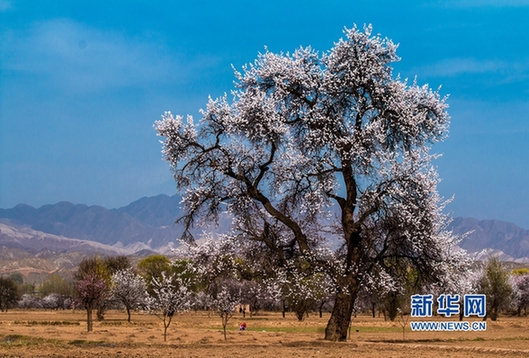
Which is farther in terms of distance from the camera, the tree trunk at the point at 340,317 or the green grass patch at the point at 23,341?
the green grass patch at the point at 23,341

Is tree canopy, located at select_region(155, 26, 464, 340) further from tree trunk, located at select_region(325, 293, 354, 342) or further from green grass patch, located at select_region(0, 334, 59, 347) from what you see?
green grass patch, located at select_region(0, 334, 59, 347)

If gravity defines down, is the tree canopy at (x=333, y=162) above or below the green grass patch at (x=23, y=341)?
above

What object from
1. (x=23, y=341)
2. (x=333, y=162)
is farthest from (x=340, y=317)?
(x=23, y=341)

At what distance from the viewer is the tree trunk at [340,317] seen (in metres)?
26.2

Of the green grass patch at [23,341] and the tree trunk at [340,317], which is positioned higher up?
the tree trunk at [340,317]

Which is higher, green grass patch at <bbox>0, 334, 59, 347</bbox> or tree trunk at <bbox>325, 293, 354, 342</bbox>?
tree trunk at <bbox>325, 293, 354, 342</bbox>

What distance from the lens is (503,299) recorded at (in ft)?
266

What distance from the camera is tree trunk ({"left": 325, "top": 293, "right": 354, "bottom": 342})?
26.2m

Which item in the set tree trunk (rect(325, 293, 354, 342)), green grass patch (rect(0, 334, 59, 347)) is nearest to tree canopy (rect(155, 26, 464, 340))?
tree trunk (rect(325, 293, 354, 342))

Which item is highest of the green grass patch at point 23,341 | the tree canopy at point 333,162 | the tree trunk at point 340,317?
the tree canopy at point 333,162

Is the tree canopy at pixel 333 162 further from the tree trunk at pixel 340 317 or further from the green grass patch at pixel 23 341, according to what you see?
the green grass patch at pixel 23 341

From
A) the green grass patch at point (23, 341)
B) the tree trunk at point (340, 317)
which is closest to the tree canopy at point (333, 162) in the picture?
the tree trunk at point (340, 317)

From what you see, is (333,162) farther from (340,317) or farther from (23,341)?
(23,341)

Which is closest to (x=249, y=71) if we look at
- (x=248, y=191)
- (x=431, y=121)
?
(x=248, y=191)
